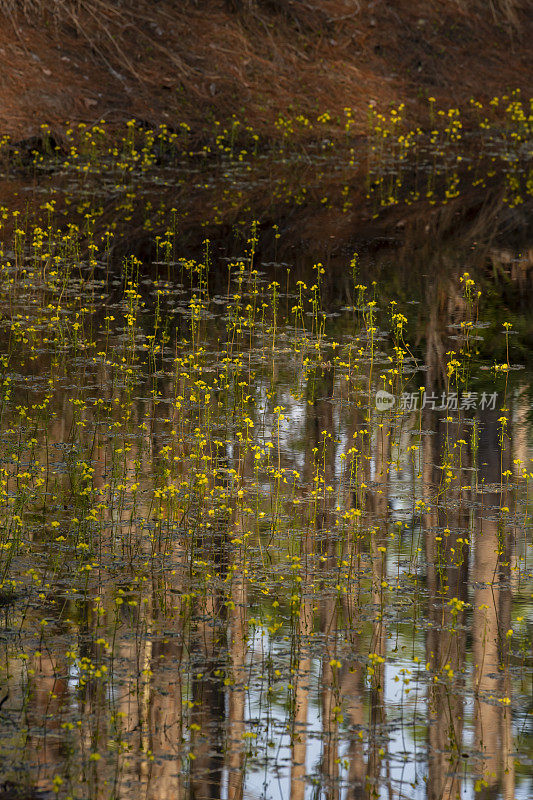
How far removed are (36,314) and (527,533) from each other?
643 cm

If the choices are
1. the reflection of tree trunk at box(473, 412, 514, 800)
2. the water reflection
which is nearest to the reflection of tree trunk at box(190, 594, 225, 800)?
the water reflection

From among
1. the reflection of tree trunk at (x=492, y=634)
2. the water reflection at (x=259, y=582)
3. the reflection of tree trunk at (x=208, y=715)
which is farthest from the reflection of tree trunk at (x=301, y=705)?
the reflection of tree trunk at (x=492, y=634)

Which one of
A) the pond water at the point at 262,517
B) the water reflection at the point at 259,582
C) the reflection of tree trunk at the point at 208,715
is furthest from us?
the pond water at the point at 262,517

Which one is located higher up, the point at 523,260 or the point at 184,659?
the point at 523,260

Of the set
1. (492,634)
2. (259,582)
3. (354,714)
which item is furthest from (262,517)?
(354,714)

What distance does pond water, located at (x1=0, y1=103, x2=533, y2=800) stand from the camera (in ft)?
19.5

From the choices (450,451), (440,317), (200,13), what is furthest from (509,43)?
(450,451)

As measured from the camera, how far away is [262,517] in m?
8.48

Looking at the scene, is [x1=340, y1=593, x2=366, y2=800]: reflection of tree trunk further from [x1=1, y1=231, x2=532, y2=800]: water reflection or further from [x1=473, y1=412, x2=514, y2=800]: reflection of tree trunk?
[x1=473, y1=412, x2=514, y2=800]: reflection of tree trunk

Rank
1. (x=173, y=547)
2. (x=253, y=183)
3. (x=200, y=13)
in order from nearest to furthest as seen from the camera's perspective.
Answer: (x=173, y=547) → (x=253, y=183) → (x=200, y=13)

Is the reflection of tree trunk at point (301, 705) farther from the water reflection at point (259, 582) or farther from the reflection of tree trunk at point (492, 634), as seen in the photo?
the reflection of tree trunk at point (492, 634)

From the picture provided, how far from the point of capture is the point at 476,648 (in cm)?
691

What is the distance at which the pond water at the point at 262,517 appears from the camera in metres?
5.95

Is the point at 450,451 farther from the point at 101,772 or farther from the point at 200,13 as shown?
the point at 200,13
